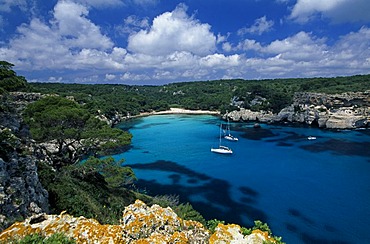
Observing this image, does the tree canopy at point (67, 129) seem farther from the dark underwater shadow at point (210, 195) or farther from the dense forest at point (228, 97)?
the dense forest at point (228, 97)

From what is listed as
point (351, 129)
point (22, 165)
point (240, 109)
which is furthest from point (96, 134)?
point (240, 109)

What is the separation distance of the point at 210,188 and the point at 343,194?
11900 millimetres

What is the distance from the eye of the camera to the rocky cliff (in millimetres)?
53500

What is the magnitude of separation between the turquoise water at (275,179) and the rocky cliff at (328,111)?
6.68 m

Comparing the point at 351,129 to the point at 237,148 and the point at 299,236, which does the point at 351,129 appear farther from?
the point at 299,236

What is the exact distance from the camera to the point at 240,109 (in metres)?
72.1

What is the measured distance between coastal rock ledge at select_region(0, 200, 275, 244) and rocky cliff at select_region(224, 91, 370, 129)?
58.7 m

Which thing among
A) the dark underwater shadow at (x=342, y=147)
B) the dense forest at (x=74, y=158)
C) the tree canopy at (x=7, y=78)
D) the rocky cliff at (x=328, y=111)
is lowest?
the dark underwater shadow at (x=342, y=147)

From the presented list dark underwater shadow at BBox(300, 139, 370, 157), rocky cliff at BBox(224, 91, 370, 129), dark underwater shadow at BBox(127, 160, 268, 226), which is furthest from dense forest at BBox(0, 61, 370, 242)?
rocky cliff at BBox(224, 91, 370, 129)

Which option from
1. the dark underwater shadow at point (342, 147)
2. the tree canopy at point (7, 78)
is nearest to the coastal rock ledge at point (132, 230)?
the tree canopy at point (7, 78)

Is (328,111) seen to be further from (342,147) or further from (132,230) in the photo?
(132,230)

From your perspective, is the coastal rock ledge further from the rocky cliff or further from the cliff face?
the rocky cliff

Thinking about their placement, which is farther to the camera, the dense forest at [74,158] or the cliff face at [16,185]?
the dense forest at [74,158]

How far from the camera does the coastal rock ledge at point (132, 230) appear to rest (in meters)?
4.64
